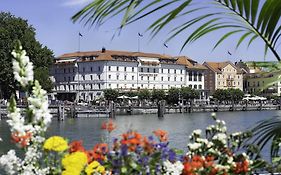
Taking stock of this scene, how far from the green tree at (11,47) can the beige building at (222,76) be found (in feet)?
237

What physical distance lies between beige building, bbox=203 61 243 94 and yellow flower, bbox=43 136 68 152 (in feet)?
439

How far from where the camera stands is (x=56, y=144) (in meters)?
2.65

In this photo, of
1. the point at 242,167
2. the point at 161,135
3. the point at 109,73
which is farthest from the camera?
the point at 109,73

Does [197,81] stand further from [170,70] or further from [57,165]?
[57,165]

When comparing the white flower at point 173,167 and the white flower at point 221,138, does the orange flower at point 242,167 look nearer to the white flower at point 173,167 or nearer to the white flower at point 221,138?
the white flower at point 221,138

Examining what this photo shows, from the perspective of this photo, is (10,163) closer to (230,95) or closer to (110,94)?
(110,94)

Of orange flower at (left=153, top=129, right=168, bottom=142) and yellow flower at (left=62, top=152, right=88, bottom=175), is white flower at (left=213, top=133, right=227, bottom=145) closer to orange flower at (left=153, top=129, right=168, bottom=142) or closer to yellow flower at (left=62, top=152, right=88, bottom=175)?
orange flower at (left=153, top=129, right=168, bottom=142)

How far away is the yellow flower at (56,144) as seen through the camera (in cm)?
263

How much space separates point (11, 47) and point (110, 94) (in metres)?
39.8

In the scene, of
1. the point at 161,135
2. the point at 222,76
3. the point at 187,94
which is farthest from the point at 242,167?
the point at 222,76

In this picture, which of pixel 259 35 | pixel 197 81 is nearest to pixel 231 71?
pixel 197 81

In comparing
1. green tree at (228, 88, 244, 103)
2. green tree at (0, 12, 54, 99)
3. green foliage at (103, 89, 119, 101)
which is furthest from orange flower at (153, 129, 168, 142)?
green tree at (228, 88, 244, 103)

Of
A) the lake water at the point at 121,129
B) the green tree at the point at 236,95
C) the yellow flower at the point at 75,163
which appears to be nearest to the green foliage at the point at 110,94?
the green tree at the point at 236,95

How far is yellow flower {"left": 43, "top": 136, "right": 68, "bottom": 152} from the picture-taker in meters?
2.63
